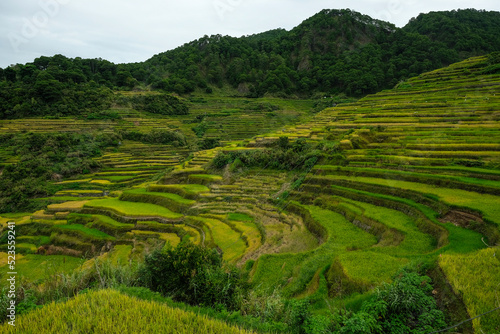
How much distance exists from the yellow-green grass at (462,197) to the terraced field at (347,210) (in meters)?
0.05

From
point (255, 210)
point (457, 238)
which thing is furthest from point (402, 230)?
point (255, 210)

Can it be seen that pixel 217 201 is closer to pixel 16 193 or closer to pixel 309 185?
pixel 309 185

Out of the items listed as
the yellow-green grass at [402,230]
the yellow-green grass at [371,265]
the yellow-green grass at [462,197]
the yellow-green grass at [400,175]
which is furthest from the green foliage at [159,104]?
the yellow-green grass at [371,265]

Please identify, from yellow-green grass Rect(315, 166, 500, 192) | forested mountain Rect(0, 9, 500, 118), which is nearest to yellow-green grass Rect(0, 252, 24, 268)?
yellow-green grass Rect(315, 166, 500, 192)

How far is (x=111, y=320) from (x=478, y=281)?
7.08m

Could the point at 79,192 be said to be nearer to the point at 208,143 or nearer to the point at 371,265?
the point at 208,143

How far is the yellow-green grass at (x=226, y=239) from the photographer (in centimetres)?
1299

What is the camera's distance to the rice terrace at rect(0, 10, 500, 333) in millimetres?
4984

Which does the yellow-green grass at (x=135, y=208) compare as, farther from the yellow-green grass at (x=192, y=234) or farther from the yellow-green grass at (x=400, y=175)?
the yellow-green grass at (x=400, y=175)

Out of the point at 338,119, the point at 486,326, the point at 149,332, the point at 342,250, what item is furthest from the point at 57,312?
the point at 338,119

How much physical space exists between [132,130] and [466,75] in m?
53.9

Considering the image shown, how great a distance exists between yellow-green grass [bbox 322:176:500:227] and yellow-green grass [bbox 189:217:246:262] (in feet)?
29.2

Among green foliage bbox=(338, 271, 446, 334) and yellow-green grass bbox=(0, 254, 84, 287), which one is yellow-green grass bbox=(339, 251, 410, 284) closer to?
green foliage bbox=(338, 271, 446, 334)

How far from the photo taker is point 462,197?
11.2m
